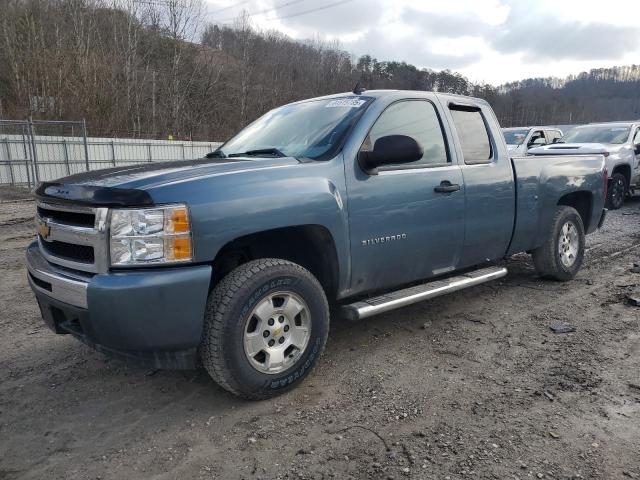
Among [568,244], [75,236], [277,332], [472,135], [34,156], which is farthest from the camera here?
[34,156]

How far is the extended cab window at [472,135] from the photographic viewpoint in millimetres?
4434

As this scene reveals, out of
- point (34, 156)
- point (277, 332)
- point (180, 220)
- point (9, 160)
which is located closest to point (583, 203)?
point (277, 332)

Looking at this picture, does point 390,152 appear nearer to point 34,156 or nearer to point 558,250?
point 558,250

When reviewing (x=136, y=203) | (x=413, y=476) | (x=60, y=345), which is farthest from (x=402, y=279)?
(x=60, y=345)

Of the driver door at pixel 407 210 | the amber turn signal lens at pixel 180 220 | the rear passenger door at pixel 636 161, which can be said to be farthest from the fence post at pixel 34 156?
the rear passenger door at pixel 636 161

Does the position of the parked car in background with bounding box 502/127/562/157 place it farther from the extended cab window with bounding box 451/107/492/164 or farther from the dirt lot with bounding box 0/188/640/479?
the dirt lot with bounding box 0/188/640/479

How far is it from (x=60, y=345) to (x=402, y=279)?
Answer: 2.77m

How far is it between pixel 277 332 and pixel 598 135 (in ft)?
41.2

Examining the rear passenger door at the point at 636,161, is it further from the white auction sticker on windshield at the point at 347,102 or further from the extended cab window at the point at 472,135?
the white auction sticker on windshield at the point at 347,102

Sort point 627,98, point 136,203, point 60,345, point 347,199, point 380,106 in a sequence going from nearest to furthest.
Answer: point 136,203
point 347,199
point 380,106
point 60,345
point 627,98

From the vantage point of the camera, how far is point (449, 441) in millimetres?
2705

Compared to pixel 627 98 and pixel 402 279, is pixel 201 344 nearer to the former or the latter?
pixel 402 279

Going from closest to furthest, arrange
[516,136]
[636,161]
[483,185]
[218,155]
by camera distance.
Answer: [218,155], [483,185], [636,161], [516,136]

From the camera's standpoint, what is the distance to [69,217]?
296 cm
